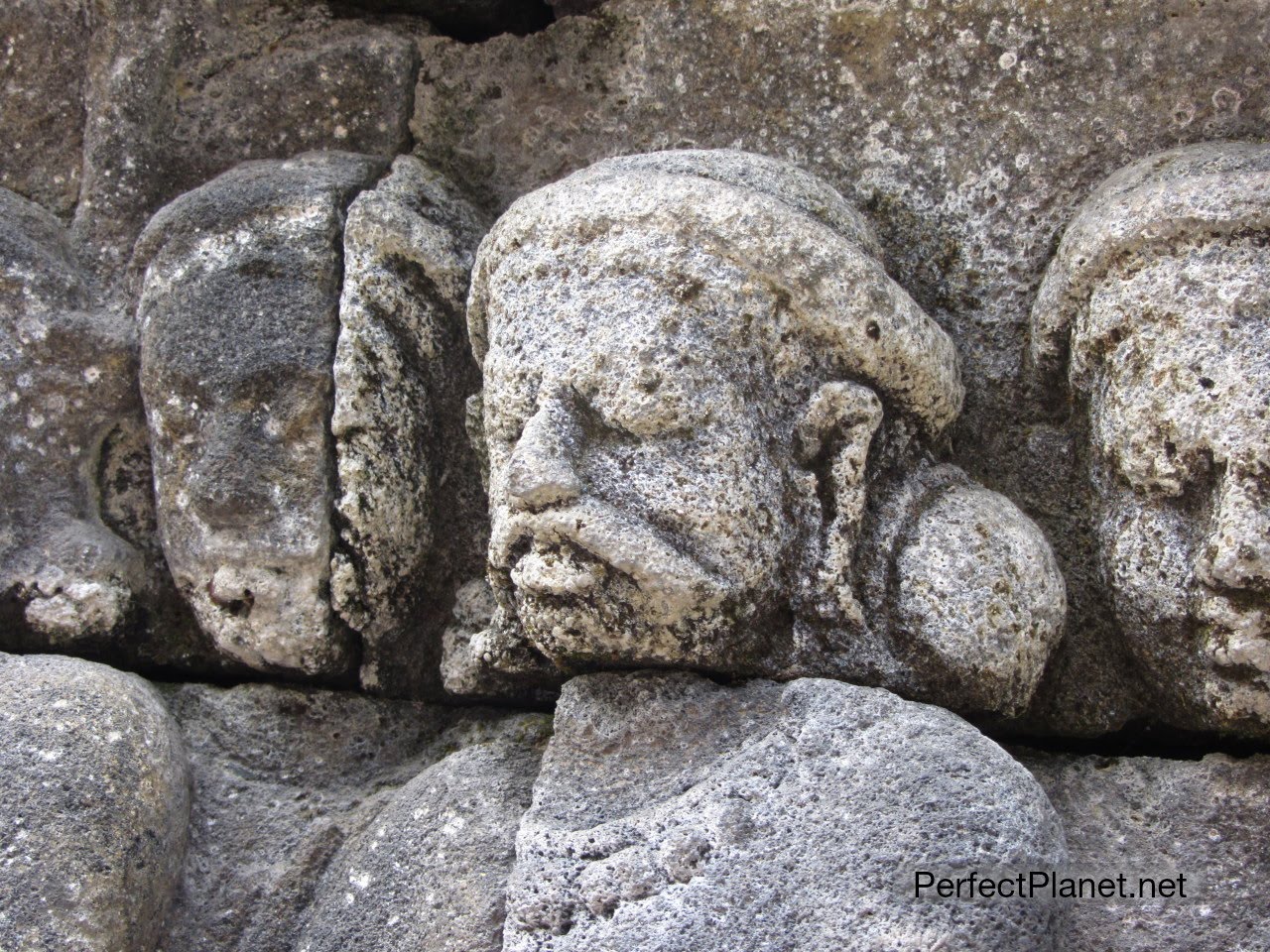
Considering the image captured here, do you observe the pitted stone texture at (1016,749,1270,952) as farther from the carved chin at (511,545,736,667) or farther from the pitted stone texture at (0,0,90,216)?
the pitted stone texture at (0,0,90,216)

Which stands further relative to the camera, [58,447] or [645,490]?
[58,447]

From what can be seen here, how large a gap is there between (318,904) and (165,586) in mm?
560

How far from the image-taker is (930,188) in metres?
1.85

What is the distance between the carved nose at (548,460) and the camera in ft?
4.76

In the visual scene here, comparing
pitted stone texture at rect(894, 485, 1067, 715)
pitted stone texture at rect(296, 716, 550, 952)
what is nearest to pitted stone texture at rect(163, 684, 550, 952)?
pitted stone texture at rect(296, 716, 550, 952)

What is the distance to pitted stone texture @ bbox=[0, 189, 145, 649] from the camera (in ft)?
6.13

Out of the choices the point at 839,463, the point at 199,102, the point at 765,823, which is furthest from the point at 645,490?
the point at 199,102

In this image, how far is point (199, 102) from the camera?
2.06 metres

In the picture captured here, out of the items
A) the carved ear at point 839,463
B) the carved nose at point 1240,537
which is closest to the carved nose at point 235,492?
the carved ear at point 839,463

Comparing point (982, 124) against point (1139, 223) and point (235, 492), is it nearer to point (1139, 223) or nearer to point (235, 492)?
point (1139, 223)

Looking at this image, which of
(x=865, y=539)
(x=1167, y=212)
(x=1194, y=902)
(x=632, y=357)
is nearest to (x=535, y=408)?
(x=632, y=357)

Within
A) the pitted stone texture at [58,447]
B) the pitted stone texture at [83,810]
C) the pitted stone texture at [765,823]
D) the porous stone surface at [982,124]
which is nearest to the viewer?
the pitted stone texture at [765,823]

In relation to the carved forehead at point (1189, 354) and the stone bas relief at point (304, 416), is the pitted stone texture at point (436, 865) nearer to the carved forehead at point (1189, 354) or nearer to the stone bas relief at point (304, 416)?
the stone bas relief at point (304, 416)

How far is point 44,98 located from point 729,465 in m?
1.31
